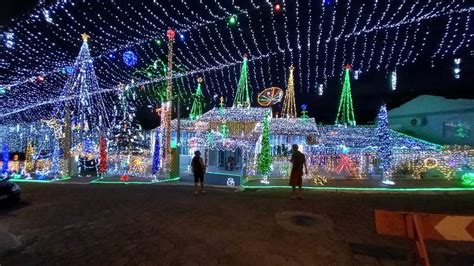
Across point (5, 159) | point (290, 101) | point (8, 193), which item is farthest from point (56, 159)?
point (290, 101)

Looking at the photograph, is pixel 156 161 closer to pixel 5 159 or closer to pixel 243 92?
pixel 5 159

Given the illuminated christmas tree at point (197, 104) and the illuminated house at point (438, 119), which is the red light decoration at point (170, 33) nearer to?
the illuminated christmas tree at point (197, 104)

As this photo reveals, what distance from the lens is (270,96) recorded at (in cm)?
2448

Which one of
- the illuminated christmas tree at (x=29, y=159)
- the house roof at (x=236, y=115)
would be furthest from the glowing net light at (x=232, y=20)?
the illuminated christmas tree at (x=29, y=159)

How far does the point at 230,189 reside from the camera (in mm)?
12609

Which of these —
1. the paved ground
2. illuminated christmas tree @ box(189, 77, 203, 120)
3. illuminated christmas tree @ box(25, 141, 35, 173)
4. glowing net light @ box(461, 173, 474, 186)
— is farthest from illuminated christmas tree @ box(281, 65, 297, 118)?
illuminated christmas tree @ box(25, 141, 35, 173)

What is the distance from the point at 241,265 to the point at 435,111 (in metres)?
24.0

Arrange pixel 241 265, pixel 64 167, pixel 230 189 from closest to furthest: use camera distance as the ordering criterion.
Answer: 1. pixel 241 265
2. pixel 230 189
3. pixel 64 167

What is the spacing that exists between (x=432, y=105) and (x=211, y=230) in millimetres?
23271

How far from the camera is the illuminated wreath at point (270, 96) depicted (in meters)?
24.2

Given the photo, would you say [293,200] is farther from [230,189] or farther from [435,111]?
[435,111]

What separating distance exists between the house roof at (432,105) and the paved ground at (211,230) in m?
13.2

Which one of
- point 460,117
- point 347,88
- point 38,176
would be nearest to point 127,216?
point 38,176

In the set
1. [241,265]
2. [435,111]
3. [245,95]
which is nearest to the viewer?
[241,265]
